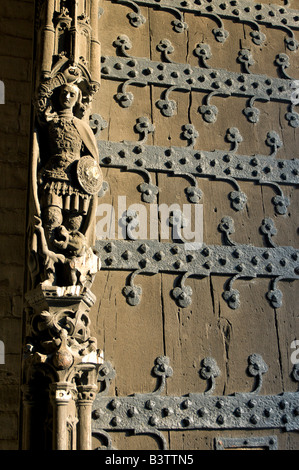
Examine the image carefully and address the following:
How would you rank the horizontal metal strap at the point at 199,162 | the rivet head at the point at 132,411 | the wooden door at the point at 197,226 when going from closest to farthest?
the rivet head at the point at 132,411, the wooden door at the point at 197,226, the horizontal metal strap at the point at 199,162

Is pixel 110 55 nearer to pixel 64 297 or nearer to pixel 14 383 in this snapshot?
pixel 64 297

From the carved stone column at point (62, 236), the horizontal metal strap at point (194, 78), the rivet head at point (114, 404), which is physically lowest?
the rivet head at point (114, 404)

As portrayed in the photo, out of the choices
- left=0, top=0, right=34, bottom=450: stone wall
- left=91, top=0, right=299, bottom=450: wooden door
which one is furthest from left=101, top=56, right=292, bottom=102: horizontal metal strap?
left=0, top=0, right=34, bottom=450: stone wall

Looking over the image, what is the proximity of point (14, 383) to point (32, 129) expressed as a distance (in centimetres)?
112

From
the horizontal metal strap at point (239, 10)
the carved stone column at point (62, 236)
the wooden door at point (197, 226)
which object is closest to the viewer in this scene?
the carved stone column at point (62, 236)

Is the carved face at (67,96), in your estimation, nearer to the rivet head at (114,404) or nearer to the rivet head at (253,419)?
the rivet head at (114,404)

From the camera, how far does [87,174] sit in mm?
2691

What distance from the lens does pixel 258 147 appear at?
11.2 feet

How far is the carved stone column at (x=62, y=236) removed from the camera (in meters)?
2.40

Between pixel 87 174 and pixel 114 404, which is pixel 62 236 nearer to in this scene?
pixel 87 174

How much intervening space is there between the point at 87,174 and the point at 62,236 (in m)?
0.28

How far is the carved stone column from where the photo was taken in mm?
2402

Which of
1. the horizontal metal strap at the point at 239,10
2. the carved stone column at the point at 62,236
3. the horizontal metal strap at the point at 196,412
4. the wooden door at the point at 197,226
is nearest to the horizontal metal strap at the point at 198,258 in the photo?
the wooden door at the point at 197,226
